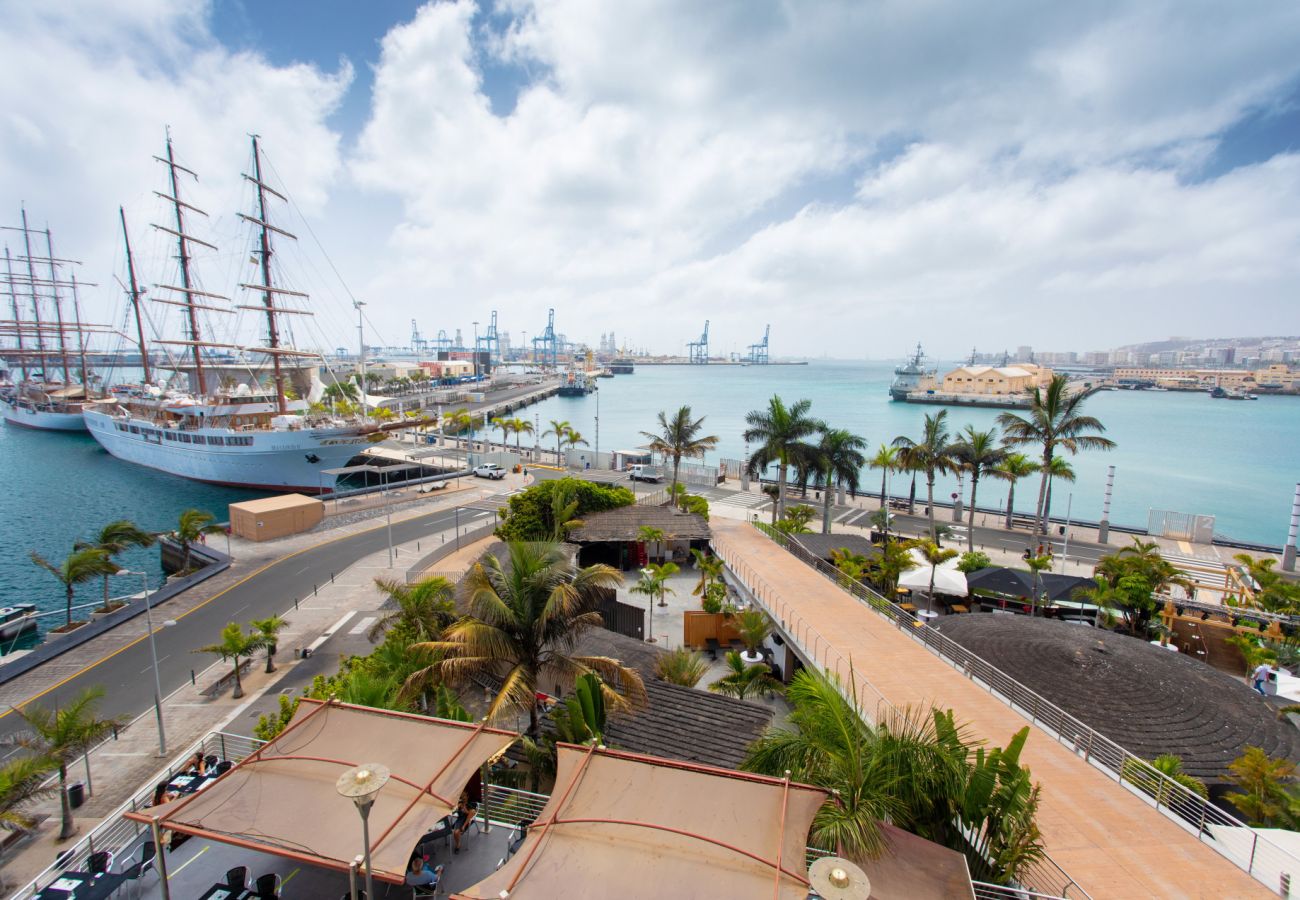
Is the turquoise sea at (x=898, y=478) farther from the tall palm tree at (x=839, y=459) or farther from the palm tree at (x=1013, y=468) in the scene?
the tall palm tree at (x=839, y=459)

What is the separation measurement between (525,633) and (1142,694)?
13496mm

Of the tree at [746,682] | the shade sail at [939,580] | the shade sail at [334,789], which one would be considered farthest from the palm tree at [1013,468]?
the shade sail at [334,789]

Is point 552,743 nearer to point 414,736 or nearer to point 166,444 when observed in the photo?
point 414,736

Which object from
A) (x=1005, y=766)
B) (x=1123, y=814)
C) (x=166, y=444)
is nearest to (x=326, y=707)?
(x=1005, y=766)

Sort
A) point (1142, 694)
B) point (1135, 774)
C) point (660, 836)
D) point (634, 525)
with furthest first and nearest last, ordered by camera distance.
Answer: point (634, 525), point (1142, 694), point (1135, 774), point (660, 836)

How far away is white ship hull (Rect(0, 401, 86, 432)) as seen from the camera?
92.0 meters

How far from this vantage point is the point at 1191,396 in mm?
168500

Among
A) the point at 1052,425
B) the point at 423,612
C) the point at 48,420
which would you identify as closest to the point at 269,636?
the point at 423,612

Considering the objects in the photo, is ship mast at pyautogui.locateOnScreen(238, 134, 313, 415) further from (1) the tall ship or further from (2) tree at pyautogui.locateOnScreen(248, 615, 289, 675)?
(2) tree at pyautogui.locateOnScreen(248, 615, 289, 675)

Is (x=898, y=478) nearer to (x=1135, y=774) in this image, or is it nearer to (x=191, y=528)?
(x=1135, y=774)

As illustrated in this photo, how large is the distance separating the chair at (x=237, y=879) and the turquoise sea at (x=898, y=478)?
107ft

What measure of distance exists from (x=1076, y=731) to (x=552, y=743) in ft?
33.7

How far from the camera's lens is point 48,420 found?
306 feet

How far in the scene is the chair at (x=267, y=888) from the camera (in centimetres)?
781
